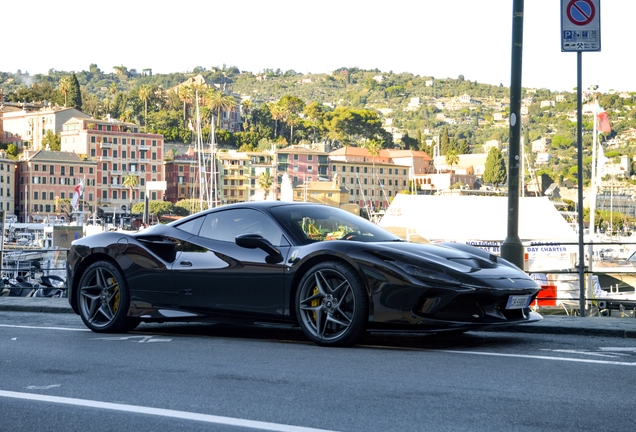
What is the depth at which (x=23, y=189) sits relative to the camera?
5827 inches

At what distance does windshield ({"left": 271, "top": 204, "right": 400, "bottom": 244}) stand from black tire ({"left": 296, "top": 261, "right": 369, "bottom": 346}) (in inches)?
19.6

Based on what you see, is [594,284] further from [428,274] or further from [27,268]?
[428,274]

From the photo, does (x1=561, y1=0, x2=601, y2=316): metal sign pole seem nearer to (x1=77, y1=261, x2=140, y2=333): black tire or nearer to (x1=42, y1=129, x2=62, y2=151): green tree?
(x1=77, y1=261, x2=140, y2=333): black tire

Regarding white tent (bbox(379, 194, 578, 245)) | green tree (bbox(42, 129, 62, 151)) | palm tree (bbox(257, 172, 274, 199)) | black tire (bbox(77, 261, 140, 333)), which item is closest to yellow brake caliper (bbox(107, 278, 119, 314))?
black tire (bbox(77, 261, 140, 333))

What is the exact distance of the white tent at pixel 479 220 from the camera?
42188 millimetres

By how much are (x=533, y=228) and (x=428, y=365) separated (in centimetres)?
3716

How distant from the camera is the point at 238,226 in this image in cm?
831

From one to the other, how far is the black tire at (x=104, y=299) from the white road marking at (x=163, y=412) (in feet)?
10.8

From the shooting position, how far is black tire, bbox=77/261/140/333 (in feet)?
29.1

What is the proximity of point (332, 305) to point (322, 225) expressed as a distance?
97 centimetres

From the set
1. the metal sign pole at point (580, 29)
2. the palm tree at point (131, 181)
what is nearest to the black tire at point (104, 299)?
the metal sign pole at point (580, 29)

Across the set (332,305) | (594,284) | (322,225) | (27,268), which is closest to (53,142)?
(594,284)

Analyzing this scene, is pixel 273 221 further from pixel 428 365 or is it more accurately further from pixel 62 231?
pixel 62 231

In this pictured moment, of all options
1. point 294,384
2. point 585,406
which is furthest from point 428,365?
point 585,406
